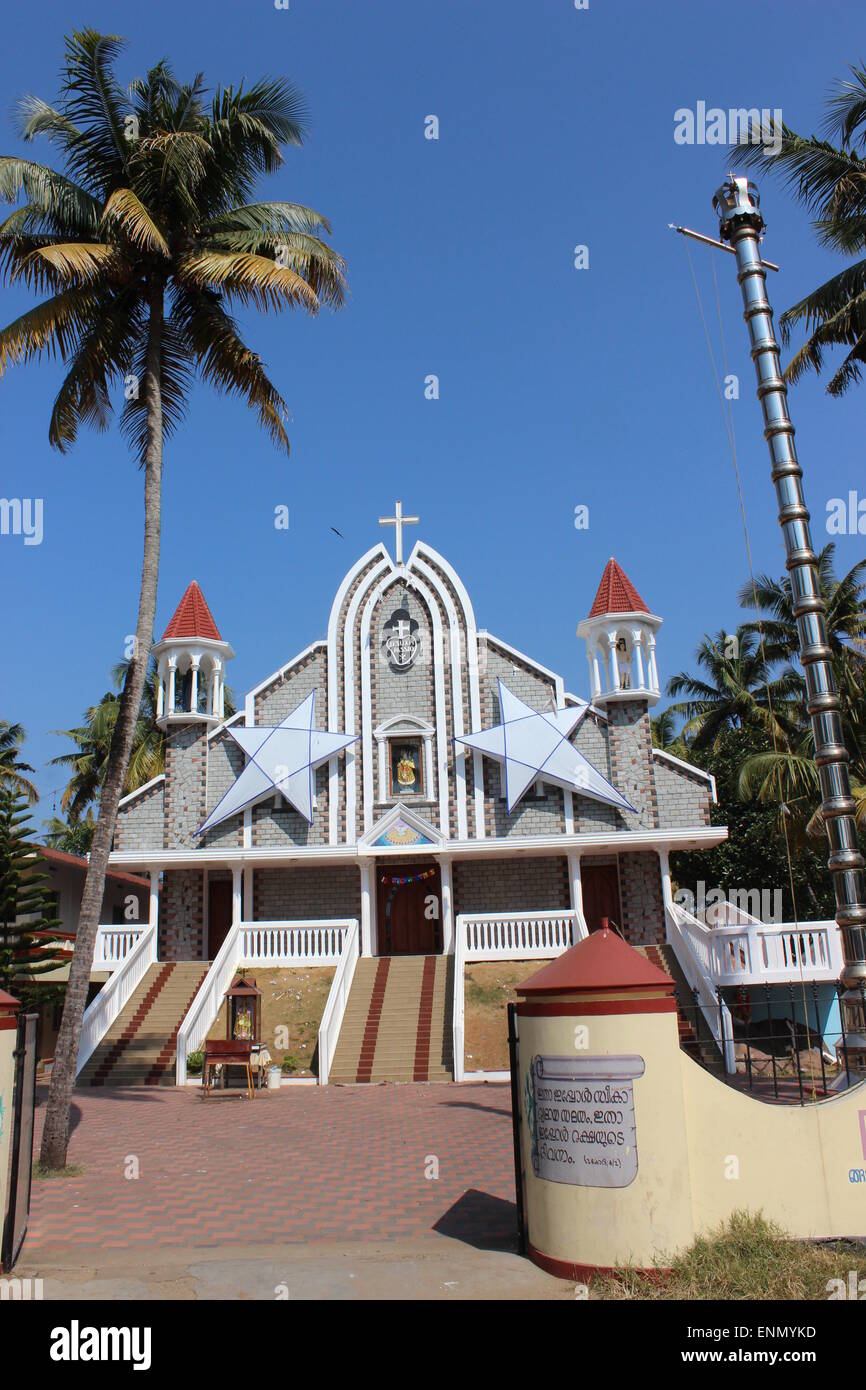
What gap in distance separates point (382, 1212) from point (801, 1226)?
3.66m

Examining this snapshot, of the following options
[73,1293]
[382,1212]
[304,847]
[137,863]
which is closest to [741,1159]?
[382,1212]

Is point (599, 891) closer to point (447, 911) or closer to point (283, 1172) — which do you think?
point (447, 911)

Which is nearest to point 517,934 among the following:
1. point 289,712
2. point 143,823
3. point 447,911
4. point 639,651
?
point 447,911

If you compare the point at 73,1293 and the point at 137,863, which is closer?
the point at 73,1293

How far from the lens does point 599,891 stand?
82.5 feet

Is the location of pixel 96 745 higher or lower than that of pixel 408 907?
higher

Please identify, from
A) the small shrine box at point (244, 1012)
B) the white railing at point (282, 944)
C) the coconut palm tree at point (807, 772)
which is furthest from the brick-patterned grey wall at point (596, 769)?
the small shrine box at point (244, 1012)

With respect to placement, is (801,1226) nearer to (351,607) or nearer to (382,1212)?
(382,1212)

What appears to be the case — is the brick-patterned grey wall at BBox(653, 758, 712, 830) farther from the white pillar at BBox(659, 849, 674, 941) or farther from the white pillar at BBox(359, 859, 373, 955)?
the white pillar at BBox(359, 859, 373, 955)

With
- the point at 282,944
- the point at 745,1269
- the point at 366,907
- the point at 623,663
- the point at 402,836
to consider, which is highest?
the point at 623,663

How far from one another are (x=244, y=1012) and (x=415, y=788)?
8.39m

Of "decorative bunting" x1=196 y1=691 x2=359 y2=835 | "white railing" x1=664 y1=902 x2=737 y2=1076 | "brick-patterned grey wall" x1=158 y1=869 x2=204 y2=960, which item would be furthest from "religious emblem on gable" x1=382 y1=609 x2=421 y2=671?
"white railing" x1=664 y1=902 x2=737 y2=1076

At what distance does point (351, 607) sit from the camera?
26.9 meters
